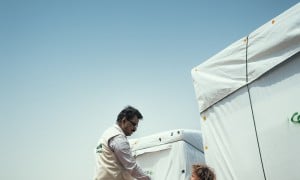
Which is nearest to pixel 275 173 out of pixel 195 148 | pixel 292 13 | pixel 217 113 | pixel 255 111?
pixel 255 111

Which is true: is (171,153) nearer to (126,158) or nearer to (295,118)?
(126,158)

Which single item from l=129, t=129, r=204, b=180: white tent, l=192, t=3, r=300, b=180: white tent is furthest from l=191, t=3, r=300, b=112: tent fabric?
l=129, t=129, r=204, b=180: white tent

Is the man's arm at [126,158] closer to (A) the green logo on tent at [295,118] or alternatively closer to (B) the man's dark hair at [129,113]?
(B) the man's dark hair at [129,113]

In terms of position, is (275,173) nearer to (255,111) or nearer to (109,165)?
(255,111)

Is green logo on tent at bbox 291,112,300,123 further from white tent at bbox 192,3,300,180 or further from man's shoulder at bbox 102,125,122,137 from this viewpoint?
man's shoulder at bbox 102,125,122,137

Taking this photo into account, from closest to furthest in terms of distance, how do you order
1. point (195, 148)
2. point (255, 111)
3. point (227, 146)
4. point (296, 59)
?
point (296, 59) → point (255, 111) → point (227, 146) → point (195, 148)

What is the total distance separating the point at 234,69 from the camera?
9.53ft

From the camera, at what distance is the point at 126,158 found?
2.74m

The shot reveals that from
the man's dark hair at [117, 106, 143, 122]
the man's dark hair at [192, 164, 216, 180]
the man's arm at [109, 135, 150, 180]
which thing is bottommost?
the man's dark hair at [192, 164, 216, 180]

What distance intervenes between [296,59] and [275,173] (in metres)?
0.97

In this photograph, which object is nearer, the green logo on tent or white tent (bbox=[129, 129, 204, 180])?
the green logo on tent

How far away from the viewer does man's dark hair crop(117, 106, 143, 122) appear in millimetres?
2975

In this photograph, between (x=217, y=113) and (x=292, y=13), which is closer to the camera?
(x=292, y=13)

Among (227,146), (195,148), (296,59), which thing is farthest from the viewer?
(195,148)
